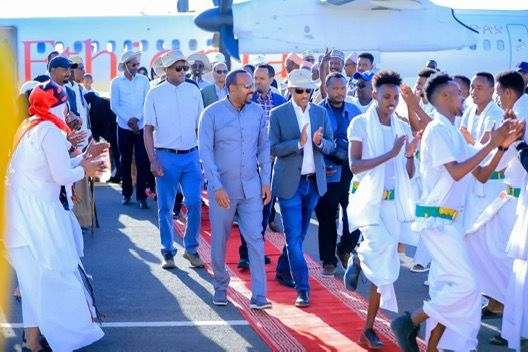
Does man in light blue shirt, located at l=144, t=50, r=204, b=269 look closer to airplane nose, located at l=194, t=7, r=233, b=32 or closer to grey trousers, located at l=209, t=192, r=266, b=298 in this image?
grey trousers, located at l=209, t=192, r=266, b=298

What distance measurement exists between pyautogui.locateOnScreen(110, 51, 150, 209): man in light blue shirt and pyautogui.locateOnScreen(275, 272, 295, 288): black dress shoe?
4.81m

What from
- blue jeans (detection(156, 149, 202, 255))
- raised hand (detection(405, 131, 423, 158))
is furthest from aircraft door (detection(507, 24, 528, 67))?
raised hand (detection(405, 131, 423, 158))

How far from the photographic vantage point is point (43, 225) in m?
5.83

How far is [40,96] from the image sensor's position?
19.2ft

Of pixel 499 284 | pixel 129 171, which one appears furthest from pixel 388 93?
pixel 129 171

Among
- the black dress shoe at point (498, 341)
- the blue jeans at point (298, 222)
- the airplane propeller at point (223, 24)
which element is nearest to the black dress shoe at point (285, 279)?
the blue jeans at point (298, 222)

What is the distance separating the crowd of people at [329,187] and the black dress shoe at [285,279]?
2 centimetres

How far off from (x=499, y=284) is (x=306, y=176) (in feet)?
6.88

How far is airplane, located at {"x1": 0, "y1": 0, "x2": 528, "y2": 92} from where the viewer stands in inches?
824

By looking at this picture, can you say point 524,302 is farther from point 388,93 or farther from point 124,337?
point 124,337

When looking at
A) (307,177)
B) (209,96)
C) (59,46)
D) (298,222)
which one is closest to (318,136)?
(307,177)

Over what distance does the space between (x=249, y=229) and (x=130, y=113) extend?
6.16 metres

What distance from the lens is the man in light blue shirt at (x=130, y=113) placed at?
12.9 metres

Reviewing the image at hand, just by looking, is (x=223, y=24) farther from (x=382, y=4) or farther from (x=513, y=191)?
(x=513, y=191)
